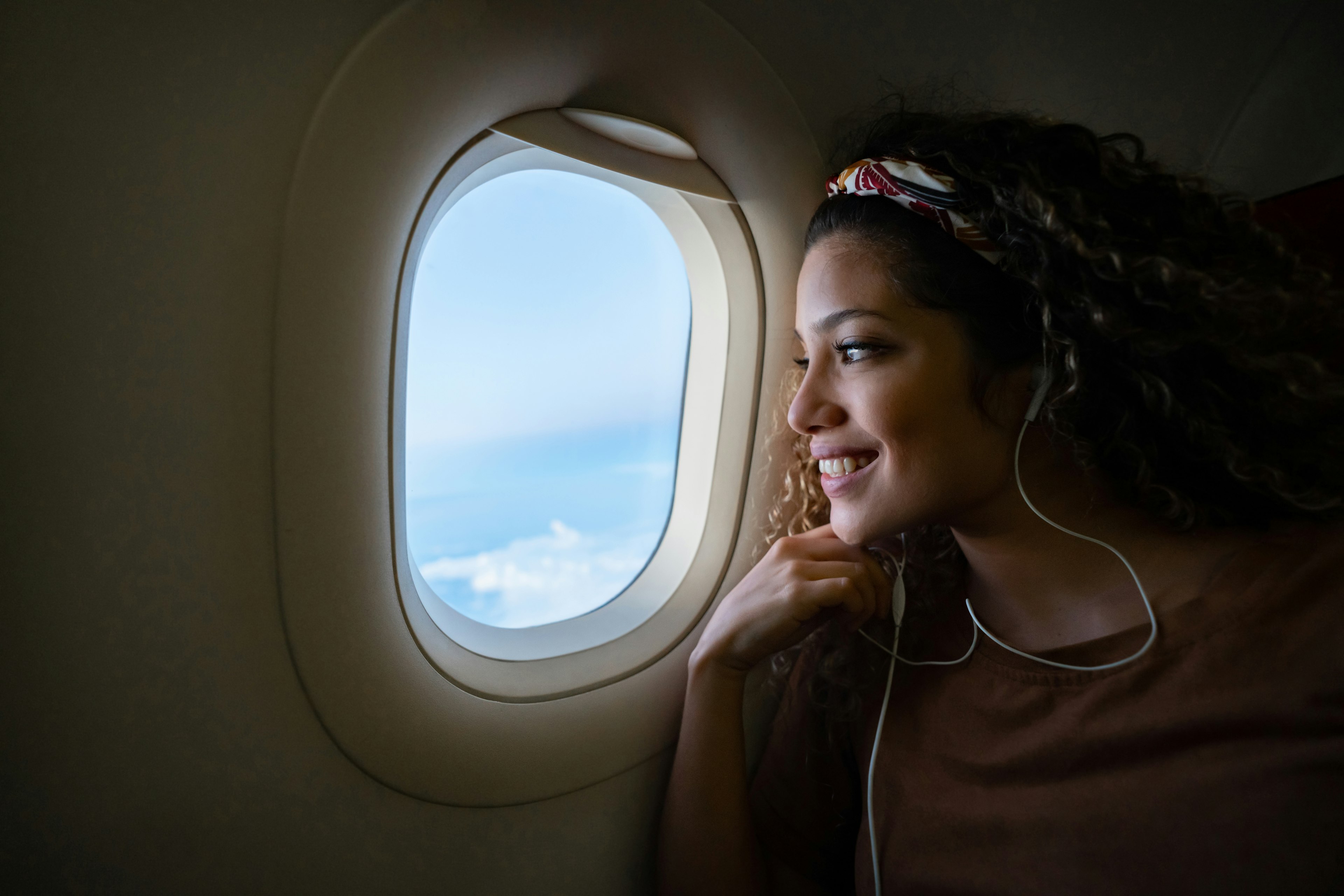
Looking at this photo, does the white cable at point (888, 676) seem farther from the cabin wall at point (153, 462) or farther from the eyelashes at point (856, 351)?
the cabin wall at point (153, 462)

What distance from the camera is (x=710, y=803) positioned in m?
1.08

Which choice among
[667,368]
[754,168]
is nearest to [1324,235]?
[754,168]

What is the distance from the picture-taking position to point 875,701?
116 cm

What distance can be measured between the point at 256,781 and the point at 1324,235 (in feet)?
6.95

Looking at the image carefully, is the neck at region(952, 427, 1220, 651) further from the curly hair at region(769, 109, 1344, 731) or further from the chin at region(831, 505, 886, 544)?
the chin at region(831, 505, 886, 544)

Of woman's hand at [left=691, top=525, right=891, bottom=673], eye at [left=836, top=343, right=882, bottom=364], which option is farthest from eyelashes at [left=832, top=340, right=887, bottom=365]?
woman's hand at [left=691, top=525, right=891, bottom=673]

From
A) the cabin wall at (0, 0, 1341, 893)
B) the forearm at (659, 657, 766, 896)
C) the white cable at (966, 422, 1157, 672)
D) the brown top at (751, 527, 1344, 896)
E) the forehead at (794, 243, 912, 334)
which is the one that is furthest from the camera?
the forearm at (659, 657, 766, 896)

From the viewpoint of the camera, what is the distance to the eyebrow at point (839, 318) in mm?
964

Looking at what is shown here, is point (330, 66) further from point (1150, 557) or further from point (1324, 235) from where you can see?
point (1324, 235)

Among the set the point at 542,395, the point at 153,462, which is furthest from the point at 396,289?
the point at 542,395

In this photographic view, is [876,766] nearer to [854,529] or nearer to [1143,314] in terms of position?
[854,529]

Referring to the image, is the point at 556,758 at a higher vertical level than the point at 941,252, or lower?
lower

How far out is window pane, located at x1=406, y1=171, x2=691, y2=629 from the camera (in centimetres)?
114

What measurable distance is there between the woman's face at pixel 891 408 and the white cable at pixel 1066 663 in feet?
0.10
